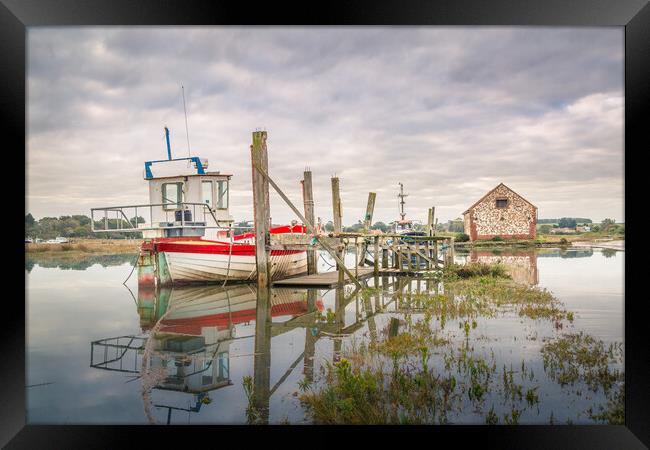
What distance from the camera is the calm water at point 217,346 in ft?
17.1

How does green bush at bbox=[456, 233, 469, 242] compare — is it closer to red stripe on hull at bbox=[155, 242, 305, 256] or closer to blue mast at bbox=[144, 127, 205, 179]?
red stripe on hull at bbox=[155, 242, 305, 256]

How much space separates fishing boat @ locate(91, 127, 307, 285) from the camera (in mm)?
14820

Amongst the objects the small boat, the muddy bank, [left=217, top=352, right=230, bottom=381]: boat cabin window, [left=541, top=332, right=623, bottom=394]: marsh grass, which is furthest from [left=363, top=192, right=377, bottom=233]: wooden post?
[left=217, top=352, right=230, bottom=381]: boat cabin window

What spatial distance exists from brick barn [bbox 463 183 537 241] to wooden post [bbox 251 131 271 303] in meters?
28.6

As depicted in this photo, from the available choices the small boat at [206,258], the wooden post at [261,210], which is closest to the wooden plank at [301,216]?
the wooden post at [261,210]

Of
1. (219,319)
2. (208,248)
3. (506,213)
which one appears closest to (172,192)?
(208,248)

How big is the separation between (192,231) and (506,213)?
2951 cm

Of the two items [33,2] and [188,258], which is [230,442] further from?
[188,258]

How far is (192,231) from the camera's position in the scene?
16.0 m

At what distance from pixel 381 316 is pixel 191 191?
28.6 ft

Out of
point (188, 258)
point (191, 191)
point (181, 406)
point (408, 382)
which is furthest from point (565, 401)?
point (191, 191)

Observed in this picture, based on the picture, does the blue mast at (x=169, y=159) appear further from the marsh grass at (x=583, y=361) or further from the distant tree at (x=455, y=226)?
the distant tree at (x=455, y=226)

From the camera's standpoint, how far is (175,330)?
915 cm

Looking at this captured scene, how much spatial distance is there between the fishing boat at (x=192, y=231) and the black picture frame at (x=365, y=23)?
10255 mm
